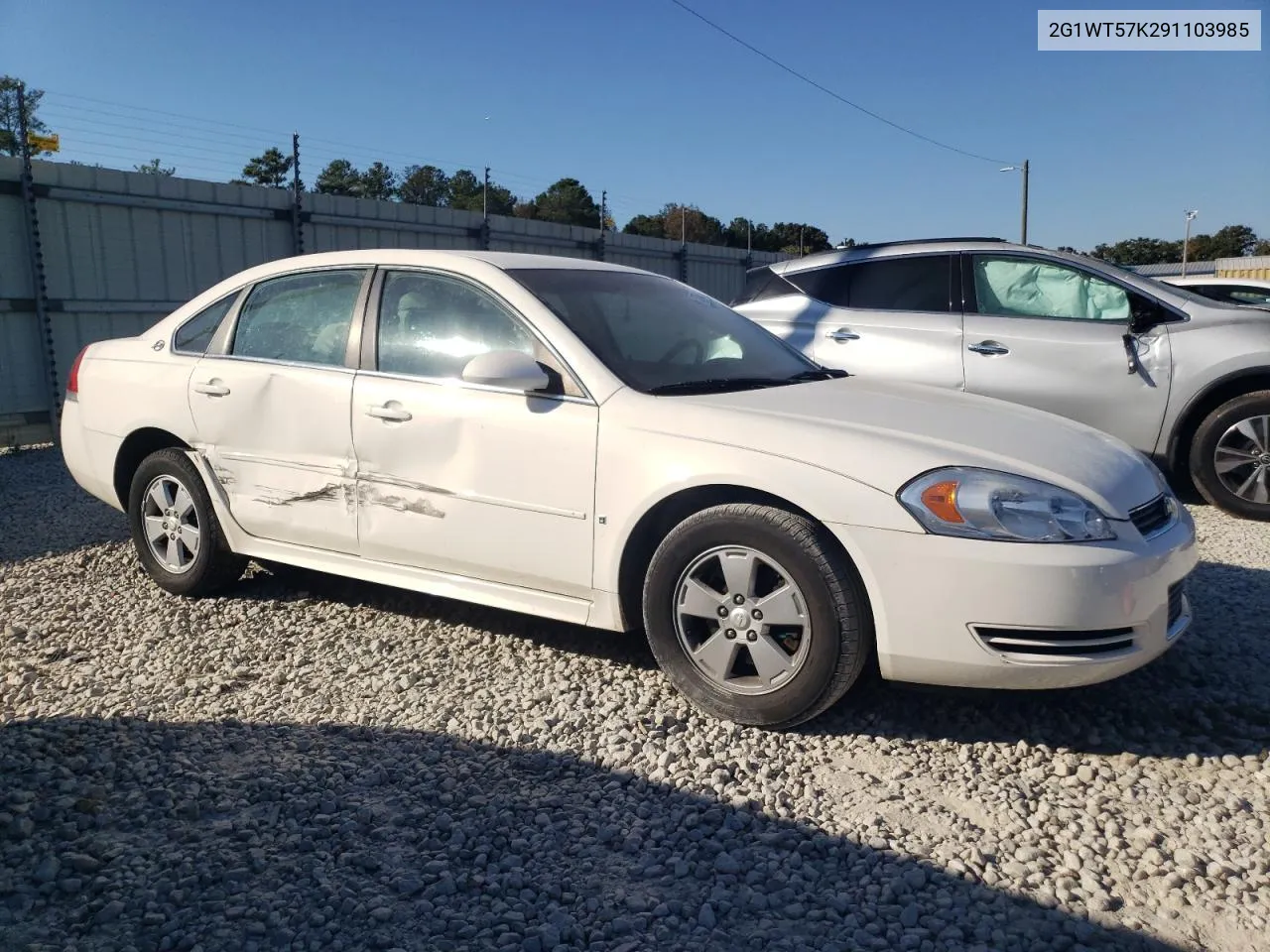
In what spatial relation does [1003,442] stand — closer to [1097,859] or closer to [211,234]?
[1097,859]

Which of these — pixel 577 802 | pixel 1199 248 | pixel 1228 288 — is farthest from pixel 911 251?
pixel 1199 248

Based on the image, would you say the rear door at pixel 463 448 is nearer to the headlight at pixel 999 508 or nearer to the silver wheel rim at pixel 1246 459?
the headlight at pixel 999 508

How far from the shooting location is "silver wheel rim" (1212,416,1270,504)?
20.6 feet

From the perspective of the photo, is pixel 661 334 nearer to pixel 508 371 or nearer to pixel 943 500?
pixel 508 371

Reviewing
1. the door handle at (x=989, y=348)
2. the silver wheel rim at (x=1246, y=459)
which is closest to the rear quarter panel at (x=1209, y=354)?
the silver wheel rim at (x=1246, y=459)

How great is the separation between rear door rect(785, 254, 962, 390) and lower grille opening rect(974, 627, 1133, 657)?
4044 mm

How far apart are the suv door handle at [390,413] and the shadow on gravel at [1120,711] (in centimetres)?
187

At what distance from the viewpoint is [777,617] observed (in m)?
3.24

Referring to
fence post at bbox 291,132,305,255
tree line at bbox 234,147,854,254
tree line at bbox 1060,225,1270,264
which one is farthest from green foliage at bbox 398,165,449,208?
tree line at bbox 1060,225,1270,264

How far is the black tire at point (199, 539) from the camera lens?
4.67 meters

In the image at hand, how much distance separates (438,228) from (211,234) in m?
3.06

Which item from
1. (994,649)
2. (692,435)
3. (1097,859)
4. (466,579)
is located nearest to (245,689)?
(466,579)

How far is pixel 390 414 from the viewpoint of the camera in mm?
4000

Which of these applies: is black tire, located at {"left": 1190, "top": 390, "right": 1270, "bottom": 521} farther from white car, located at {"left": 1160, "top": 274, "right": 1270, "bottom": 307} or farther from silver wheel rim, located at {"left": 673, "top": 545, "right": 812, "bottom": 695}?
silver wheel rim, located at {"left": 673, "top": 545, "right": 812, "bottom": 695}
